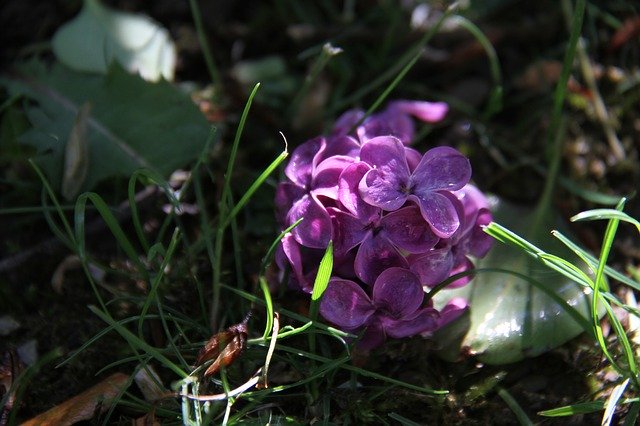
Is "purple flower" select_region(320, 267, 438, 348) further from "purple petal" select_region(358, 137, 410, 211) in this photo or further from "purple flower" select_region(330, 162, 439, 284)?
"purple petal" select_region(358, 137, 410, 211)

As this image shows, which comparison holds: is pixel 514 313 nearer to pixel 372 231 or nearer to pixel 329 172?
pixel 372 231

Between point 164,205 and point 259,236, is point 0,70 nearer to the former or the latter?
point 164,205

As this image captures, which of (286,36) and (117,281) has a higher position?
(286,36)

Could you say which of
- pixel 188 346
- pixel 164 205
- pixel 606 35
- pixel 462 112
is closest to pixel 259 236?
pixel 164 205

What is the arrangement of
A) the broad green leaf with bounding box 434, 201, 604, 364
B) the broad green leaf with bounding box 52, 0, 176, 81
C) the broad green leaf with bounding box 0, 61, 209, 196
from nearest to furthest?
the broad green leaf with bounding box 434, 201, 604, 364
the broad green leaf with bounding box 0, 61, 209, 196
the broad green leaf with bounding box 52, 0, 176, 81

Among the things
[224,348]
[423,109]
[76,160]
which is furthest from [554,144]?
[76,160]

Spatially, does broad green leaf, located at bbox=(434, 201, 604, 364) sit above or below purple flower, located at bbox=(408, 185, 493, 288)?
below

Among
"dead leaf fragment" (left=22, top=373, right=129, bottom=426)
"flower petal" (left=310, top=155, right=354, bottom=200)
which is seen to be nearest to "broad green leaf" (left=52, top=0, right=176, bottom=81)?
Answer: "flower petal" (left=310, top=155, right=354, bottom=200)
